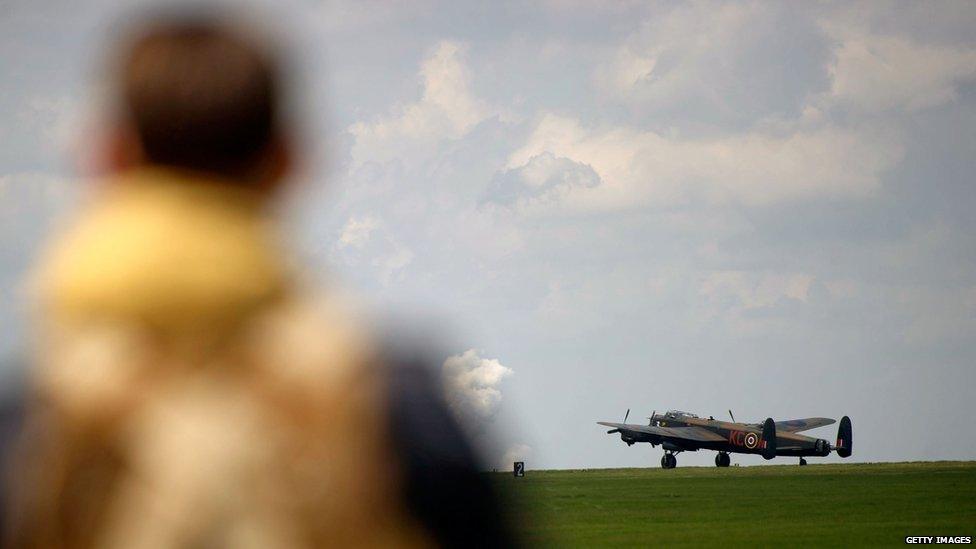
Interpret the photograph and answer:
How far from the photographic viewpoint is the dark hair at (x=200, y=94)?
1.70 m

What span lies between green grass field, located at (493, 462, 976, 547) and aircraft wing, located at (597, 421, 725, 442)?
15758 millimetres

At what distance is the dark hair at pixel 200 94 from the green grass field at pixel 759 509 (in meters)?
18.6

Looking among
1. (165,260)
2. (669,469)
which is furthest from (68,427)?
(669,469)

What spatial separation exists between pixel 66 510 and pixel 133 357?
0.69 ft

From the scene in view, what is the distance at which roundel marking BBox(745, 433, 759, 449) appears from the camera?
277 feet

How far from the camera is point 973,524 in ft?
118

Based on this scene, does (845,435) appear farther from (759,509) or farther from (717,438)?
(759,509)

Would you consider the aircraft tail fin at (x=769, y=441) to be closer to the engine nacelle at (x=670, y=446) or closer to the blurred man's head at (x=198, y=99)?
the engine nacelle at (x=670, y=446)

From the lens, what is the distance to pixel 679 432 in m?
84.9

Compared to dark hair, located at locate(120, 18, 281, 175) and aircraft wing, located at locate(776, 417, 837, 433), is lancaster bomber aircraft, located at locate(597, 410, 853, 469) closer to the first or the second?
aircraft wing, located at locate(776, 417, 837, 433)

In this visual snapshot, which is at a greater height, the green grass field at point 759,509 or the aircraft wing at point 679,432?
the aircraft wing at point 679,432

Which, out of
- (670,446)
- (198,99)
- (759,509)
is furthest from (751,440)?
(198,99)

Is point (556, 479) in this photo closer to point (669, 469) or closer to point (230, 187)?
point (669, 469)

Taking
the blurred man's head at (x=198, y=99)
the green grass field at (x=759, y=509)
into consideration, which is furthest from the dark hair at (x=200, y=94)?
the green grass field at (x=759, y=509)
